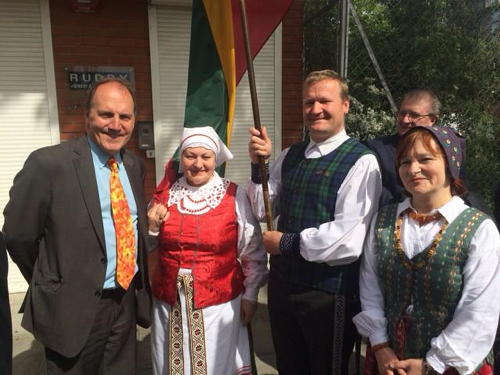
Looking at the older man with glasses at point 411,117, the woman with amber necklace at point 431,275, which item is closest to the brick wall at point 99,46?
the older man with glasses at point 411,117

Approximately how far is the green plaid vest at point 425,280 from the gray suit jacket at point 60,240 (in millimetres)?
1279

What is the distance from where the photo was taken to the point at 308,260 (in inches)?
75.0

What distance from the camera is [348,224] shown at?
183cm

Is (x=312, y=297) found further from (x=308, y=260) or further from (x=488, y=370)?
(x=488, y=370)

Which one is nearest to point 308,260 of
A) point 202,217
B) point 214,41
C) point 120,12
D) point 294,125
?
point 202,217


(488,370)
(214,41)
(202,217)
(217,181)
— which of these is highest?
(214,41)

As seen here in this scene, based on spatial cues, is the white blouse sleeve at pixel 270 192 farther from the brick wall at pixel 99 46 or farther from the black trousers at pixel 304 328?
the brick wall at pixel 99 46

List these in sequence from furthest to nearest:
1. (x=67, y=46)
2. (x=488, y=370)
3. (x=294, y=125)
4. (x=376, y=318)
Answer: (x=294, y=125) → (x=67, y=46) → (x=376, y=318) → (x=488, y=370)

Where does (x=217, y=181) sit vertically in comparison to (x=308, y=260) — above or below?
above

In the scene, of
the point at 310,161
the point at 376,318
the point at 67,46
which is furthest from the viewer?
the point at 67,46

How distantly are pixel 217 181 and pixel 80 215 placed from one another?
0.69 metres

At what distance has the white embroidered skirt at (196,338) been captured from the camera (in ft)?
7.03

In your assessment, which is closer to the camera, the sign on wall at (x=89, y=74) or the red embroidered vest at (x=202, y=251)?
the red embroidered vest at (x=202, y=251)

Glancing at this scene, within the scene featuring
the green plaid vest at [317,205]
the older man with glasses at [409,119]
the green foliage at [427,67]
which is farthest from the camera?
the green foliage at [427,67]
